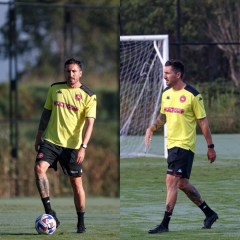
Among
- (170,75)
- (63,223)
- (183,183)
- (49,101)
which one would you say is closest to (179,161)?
(183,183)

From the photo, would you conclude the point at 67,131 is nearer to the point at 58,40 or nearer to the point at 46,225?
the point at 46,225

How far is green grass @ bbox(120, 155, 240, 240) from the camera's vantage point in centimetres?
575

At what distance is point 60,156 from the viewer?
627 cm

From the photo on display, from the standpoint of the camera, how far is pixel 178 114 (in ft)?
18.0

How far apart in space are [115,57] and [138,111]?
12.1m

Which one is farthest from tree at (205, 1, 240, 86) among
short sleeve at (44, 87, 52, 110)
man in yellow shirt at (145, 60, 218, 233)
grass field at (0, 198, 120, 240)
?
man in yellow shirt at (145, 60, 218, 233)

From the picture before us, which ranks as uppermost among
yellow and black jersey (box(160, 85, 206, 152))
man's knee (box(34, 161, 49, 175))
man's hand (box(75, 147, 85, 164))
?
yellow and black jersey (box(160, 85, 206, 152))

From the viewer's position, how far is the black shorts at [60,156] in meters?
6.21

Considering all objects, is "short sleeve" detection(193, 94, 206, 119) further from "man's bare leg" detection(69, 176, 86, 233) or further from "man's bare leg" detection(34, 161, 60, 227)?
"man's bare leg" detection(34, 161, 60, 227)

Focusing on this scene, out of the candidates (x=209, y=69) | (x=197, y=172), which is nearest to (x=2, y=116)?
(x=209, y=69)

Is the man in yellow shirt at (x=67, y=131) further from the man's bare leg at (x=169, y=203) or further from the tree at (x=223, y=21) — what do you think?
the tree at (x=223, y=21)

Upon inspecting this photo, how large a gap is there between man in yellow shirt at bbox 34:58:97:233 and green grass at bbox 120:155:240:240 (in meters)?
0.72

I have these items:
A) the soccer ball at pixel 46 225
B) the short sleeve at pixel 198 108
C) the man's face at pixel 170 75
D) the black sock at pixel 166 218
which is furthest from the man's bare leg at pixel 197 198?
the soccer ball at pixel 46 225

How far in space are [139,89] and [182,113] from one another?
8.69 metres
